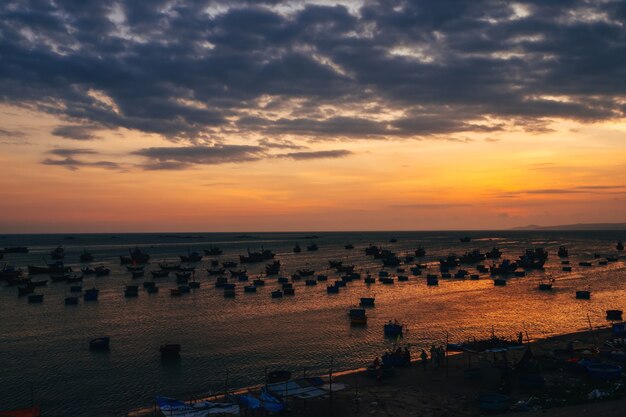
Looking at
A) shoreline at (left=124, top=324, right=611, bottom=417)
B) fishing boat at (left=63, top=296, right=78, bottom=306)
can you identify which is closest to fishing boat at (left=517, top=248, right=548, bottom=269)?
shoreline at (left=124, top=324, right=611, bottom=417)

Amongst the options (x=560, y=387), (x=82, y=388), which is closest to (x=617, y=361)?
(x=560, y=387)

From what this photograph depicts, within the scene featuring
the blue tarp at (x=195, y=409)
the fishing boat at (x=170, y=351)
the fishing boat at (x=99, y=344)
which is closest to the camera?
the blue tarp at (x=195, y=409)

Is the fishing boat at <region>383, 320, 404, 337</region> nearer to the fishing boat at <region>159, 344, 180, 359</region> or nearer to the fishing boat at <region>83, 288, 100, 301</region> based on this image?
the fishing boat at <region>159, 344, 180, 359</region>

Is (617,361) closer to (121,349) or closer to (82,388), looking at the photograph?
(82,388)

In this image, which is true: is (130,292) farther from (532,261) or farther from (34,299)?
(532,261)

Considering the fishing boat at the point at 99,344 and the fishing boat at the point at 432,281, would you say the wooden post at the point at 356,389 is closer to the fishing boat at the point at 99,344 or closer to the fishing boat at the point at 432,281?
the fishing boat at the point at 99,344

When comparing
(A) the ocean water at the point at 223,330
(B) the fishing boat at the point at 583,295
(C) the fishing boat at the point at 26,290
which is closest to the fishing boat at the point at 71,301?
(A) the ocean water at the point at 223,330

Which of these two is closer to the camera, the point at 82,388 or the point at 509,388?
the point at 509,388
